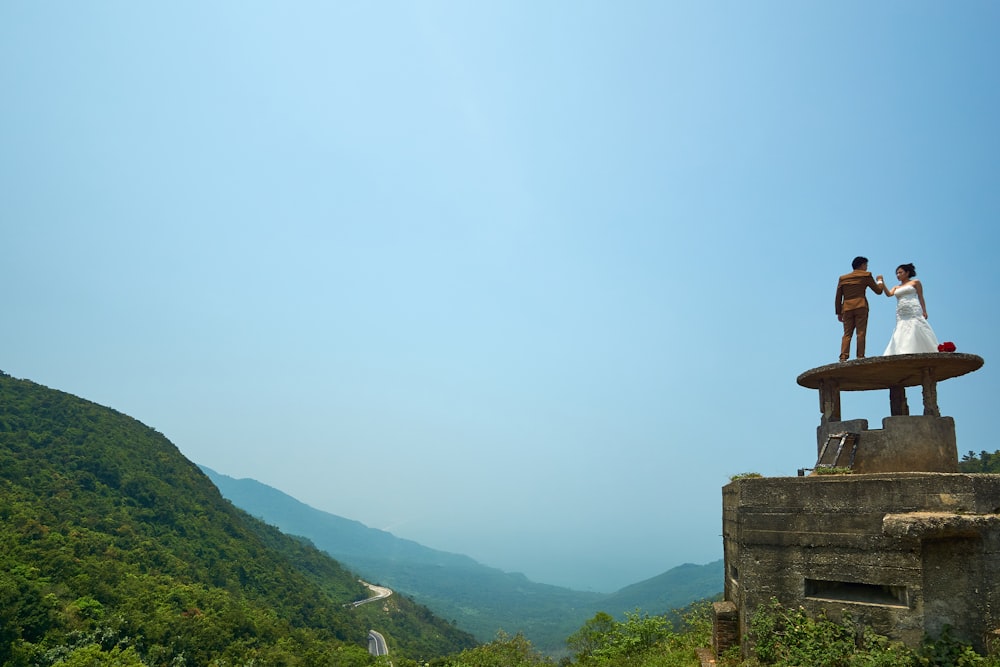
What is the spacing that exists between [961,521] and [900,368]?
9.03 feet

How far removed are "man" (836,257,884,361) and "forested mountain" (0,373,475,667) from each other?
3679 centimetres

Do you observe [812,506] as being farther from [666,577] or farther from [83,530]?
[666,577]

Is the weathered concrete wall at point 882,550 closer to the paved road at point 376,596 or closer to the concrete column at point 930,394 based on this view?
the concrete column at point 930,394

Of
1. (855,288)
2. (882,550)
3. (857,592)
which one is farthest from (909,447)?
(855,288)

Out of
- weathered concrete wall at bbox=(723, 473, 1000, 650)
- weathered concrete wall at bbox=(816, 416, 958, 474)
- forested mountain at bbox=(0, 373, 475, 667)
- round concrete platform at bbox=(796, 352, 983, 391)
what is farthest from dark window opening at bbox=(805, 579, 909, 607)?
forested mountain at bbox=(0, 373, 475, 667)

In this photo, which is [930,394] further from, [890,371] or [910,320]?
[910,320]

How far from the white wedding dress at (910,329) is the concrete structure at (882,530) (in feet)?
1.17

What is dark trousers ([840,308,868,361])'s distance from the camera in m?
10.8

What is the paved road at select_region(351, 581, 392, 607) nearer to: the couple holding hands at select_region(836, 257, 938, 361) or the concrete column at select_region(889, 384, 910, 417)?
the concrete column at select_region(889, 384, 910, 417)

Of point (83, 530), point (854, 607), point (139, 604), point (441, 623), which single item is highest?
point (854, 607)

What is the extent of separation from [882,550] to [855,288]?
471 cm

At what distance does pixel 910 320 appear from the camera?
10.2 meters

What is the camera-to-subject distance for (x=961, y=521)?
8062mm

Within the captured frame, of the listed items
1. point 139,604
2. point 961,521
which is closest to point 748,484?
point 961,521
